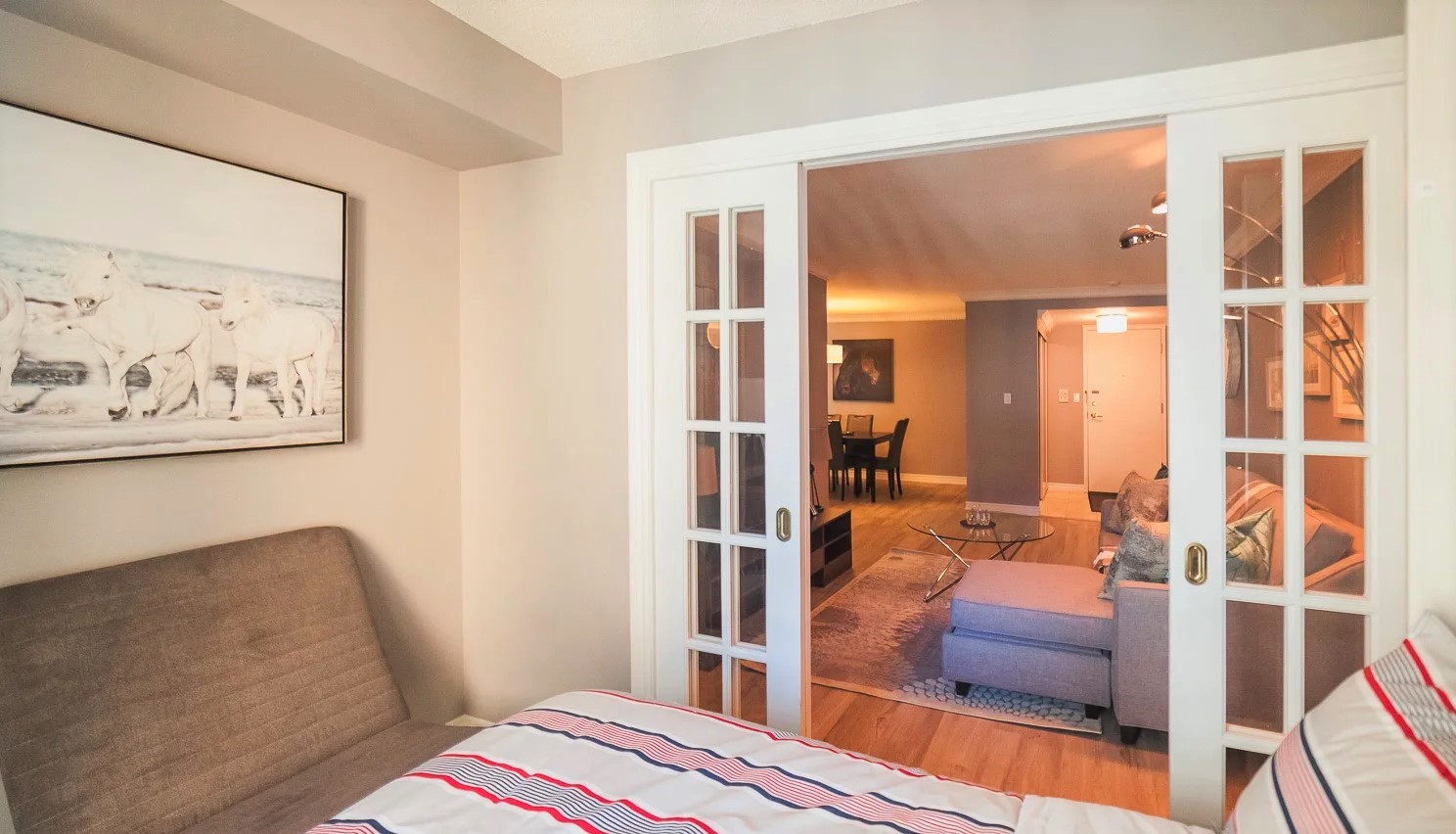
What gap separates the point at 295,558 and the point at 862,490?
26.3 ft

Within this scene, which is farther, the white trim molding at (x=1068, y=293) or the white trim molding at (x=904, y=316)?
the white trim molding at (x=904, y=316)

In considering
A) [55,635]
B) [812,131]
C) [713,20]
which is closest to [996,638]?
[812,131]

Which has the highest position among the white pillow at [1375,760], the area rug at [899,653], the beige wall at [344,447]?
the beige wall at [344,447]


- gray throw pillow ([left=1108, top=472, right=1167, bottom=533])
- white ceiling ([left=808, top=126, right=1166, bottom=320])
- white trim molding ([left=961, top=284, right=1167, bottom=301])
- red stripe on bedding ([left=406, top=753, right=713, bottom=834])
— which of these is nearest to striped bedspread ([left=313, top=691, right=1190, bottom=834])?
red stripe on bedding ([left=406, top=753, right=713, bottom=834])

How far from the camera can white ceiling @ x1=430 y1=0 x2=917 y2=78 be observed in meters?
2.09

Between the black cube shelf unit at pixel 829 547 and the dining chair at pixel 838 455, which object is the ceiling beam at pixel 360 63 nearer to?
the black cube shelf unit at pixel 829 547

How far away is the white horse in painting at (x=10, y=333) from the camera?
1583mm

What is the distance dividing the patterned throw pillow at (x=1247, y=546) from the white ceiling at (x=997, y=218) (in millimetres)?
1119

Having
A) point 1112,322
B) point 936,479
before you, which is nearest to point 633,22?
point 1112,322

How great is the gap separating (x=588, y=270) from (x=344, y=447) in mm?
1014

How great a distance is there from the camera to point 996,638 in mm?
Answer: 3250

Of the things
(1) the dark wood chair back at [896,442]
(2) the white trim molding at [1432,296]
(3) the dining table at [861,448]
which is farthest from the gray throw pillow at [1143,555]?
(1) the dark wood chair back at [896,442]

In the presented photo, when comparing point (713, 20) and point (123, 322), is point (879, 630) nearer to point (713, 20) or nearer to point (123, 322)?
point (713, 20)

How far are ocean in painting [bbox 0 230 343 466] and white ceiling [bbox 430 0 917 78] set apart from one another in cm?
100
